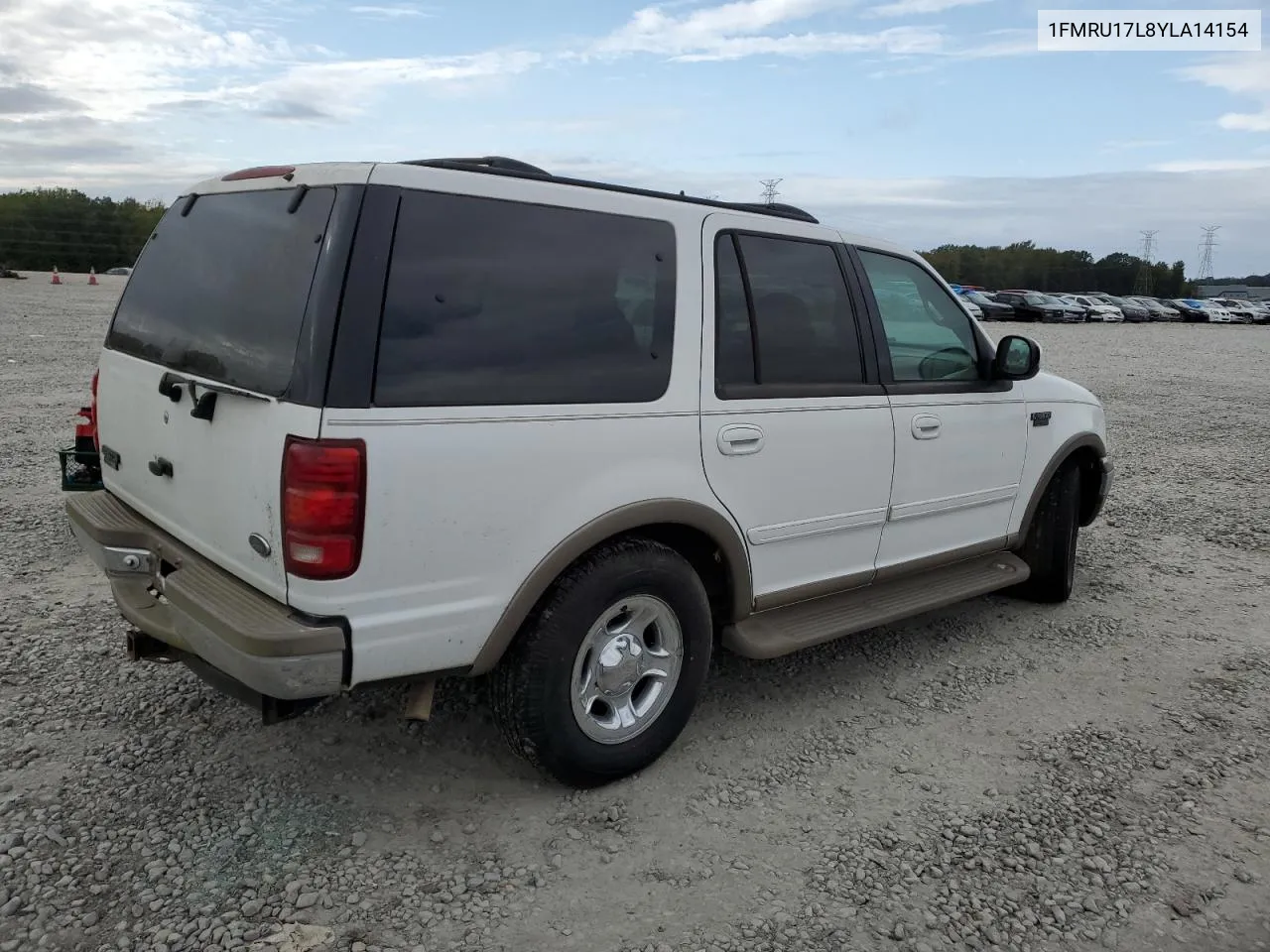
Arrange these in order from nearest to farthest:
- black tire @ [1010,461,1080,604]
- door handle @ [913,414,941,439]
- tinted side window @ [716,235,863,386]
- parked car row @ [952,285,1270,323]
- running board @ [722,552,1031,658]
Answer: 1. tinted side window @ [716,235,863,386]
2. running board @ [722,552,1031,658]
3. door handle @ [913,414,941,439]
4. black tire @ [1010,461,1080,604]
5. parked car row @ [952,285,1270,323]

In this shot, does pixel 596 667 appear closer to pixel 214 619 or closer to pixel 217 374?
pixel 214 619

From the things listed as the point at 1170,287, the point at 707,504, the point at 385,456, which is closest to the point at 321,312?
the point at 385,456

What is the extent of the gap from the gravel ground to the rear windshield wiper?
127 cm

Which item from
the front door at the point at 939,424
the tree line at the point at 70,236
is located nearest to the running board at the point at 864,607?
the front door at the point at 939,424

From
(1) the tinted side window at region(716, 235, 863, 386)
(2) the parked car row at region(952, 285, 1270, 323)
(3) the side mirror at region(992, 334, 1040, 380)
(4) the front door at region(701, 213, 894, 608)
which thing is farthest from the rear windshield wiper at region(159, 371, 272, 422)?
(2) the parked car row at region(952, 285, 1270, 323)

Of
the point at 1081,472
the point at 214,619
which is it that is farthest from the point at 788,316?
the point at 1081,472

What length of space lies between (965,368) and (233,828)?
11.4 ft

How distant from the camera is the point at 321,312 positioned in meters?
2.62

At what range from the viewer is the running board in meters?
3.67

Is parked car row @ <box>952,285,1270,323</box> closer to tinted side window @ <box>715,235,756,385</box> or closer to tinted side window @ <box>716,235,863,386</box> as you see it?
tinted side window @ <box>716,235,863,386</box>

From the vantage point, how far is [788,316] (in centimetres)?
375

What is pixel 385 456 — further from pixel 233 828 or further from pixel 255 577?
pixel 233 828

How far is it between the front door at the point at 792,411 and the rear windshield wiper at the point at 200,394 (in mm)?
1466

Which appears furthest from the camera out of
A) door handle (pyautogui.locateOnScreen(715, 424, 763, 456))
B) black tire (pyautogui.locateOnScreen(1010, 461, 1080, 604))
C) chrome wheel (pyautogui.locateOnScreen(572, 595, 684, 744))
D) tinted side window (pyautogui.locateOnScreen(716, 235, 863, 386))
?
black tire (pyautogui.locateOnScreen(1010, 461, 1080, 604))
